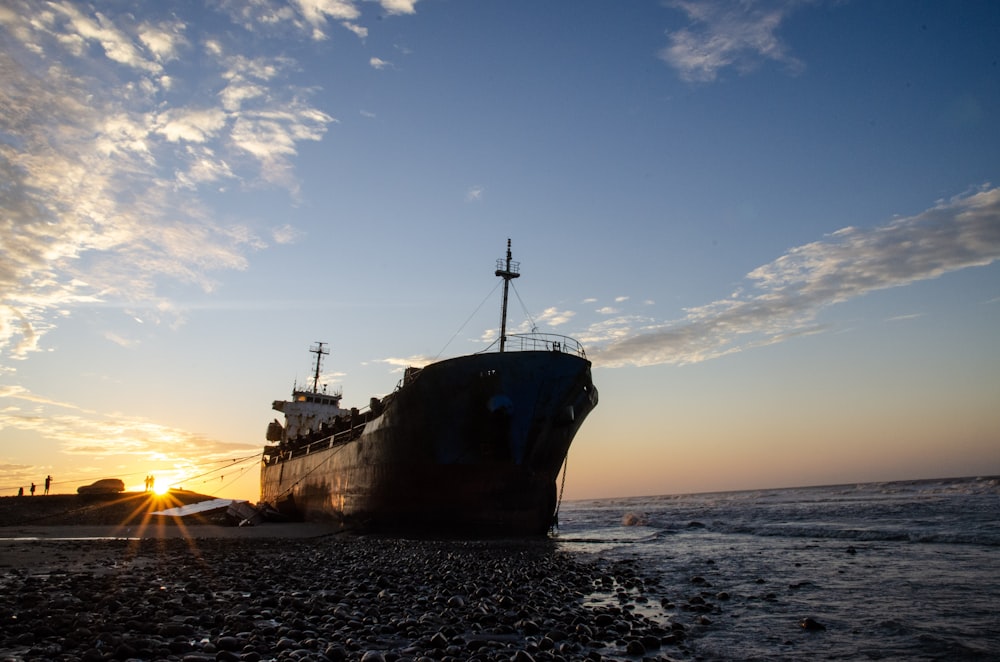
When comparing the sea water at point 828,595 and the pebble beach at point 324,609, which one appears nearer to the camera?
the pebble beach at point 324,609

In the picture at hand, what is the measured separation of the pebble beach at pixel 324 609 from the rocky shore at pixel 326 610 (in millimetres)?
22

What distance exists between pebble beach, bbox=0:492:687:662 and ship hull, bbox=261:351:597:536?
6885 millimetres

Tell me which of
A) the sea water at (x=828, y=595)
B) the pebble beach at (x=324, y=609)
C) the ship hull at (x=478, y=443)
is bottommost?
the sea water at (x=828, y=595)

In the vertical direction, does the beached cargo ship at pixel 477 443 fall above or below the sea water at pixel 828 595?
above

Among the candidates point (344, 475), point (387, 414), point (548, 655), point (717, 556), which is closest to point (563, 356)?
point (387, 414)

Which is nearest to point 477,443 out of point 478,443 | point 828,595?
point 478,443

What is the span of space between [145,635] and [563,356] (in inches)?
649

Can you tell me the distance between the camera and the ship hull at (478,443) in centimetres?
1953

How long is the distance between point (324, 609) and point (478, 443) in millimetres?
12957

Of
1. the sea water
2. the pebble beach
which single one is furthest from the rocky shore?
the sea water

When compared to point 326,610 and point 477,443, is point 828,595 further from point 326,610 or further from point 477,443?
point 477,443

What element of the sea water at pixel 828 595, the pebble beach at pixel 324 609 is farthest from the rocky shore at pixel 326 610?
the sea water at pixel 828 595

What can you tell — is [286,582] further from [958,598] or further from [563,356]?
[563,356]

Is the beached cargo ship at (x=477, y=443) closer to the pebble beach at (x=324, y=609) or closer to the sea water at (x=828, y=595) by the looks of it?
the sea water at (x=828, y=595)
